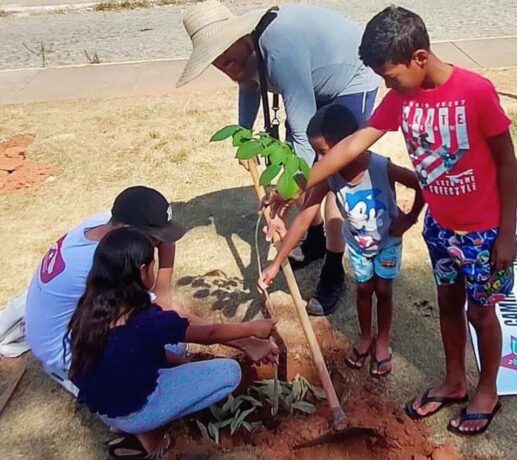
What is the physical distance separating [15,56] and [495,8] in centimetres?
667

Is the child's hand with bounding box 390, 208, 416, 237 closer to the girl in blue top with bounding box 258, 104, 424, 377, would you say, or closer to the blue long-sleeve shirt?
the girl in blue top with bounding box 258, 104, 424, 377

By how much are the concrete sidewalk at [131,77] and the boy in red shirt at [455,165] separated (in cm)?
480

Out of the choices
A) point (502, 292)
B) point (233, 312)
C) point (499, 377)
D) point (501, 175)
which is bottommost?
point (233, 312)

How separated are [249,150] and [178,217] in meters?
2.32

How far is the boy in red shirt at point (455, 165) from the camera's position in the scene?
1.99 m

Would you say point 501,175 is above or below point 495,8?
above

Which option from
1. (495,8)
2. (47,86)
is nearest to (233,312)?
(47,86)

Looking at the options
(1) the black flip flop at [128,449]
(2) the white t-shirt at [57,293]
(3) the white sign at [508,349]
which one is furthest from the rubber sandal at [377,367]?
(2) the white t-shirt at [57,293]

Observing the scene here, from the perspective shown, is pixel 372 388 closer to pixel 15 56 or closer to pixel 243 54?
pixel 243 54

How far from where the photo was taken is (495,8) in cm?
982

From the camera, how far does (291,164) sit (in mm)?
2139

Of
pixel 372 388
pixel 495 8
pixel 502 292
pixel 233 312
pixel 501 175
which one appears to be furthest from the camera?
pixel 495 8

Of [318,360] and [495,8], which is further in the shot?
[495,8]

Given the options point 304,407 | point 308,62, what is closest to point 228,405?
point 304,407
